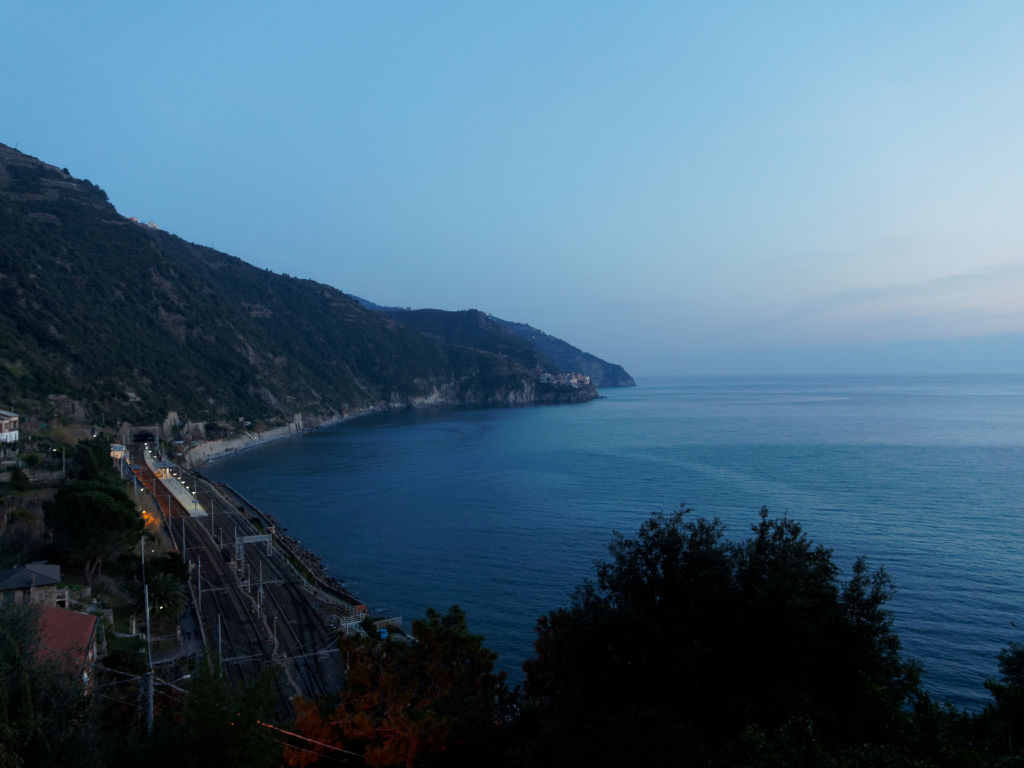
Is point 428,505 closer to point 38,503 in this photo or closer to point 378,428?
point 38,503

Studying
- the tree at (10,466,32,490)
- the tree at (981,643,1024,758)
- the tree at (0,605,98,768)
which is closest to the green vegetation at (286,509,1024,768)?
the tree at (981,643,1024,758)

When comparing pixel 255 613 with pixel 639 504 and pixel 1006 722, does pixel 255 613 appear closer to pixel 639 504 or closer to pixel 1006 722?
pixel 1006 722

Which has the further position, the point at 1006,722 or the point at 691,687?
the point at 691,687

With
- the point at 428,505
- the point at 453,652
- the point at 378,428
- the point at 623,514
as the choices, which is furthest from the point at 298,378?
the point at 453,652

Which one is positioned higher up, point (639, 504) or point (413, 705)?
point (413, 705)

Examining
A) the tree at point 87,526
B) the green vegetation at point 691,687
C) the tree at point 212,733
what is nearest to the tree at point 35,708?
the tree at point 212,733

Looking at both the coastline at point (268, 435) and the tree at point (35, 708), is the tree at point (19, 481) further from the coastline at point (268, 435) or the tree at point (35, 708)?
the coastline at point (268, 435)

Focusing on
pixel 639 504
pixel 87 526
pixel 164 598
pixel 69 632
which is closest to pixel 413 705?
pixel 69 632
